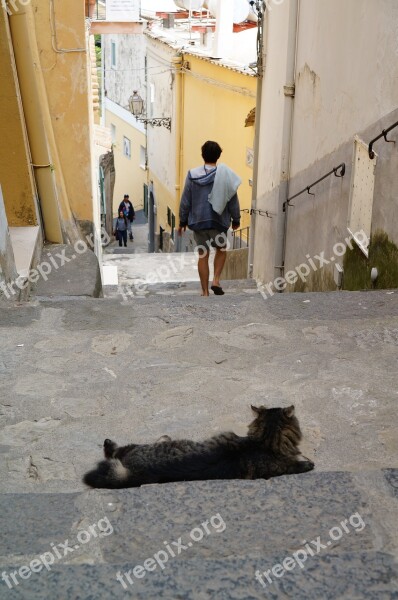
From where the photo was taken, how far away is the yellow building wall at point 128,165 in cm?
2866

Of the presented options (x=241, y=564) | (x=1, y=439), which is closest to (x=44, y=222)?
(x=1, y=439)

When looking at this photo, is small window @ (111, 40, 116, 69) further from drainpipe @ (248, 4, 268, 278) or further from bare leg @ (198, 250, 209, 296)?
bare leg @ (198, 250, 209, 296)

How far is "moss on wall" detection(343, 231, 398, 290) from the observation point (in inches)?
225

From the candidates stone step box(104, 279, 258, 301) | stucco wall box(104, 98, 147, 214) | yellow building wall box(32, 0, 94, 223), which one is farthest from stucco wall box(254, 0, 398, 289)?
stucco wall box(104, 98, 147, 214)

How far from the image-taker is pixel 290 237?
9.48m

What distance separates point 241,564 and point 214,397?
4.44ft

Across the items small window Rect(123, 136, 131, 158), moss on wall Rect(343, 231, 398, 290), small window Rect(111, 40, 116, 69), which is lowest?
small window Rect(123, 136, 131, 158)

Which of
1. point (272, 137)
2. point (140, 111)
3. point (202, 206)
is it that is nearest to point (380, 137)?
point (202, 206)

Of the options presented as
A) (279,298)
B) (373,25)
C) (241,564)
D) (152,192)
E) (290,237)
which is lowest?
(152,192)

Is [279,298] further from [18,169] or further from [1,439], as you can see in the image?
[18,169]

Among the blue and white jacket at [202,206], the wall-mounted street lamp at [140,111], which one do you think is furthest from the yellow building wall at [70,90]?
the wall-mounted street lamp at [140,111]

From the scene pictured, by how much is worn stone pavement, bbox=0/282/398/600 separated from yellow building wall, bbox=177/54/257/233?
1025 cm

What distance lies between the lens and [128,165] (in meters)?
30.7

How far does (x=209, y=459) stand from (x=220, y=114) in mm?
14377
